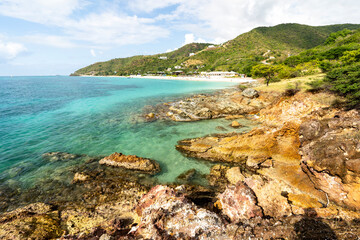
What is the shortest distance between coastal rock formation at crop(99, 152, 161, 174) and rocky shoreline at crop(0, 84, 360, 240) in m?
0.09

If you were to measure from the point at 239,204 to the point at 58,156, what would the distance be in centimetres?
1697

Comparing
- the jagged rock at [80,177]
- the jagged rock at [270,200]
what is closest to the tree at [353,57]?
the jagged rock at [270,200]

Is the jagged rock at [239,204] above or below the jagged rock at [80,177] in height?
above

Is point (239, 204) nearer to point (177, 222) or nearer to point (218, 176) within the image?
point (177, 222)

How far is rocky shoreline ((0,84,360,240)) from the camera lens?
18.3ft

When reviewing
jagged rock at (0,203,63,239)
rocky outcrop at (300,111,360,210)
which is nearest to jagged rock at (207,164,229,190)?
rocky outcrop at (300,111,360,210)

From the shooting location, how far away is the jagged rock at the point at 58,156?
14455 mm

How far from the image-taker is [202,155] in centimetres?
1427

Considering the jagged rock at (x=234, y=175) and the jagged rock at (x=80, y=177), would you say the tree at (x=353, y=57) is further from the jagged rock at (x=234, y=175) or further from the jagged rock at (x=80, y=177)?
the jagged rock at (x=80, y=177)

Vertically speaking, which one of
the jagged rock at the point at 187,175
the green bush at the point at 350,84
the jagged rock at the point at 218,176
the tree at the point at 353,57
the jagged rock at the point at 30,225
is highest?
the tree at the point at 353,57

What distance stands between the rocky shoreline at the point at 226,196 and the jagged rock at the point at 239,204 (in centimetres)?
4

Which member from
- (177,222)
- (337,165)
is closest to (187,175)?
(177,222)

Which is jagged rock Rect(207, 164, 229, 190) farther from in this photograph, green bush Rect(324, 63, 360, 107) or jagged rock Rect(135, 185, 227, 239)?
green bush Rect(324, 63, 360, 107)

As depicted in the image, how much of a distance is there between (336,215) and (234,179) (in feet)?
17.5
